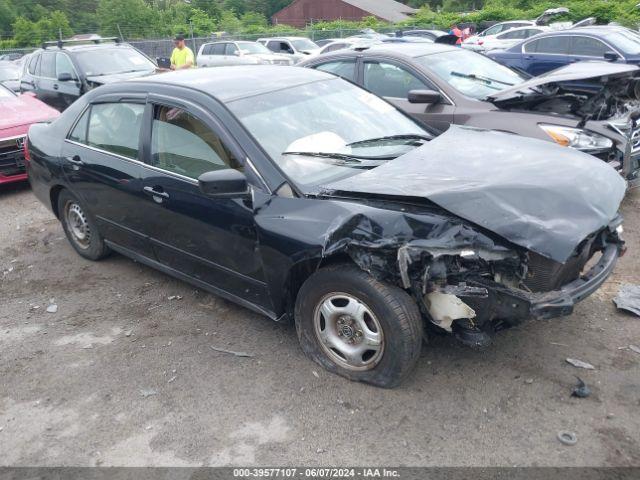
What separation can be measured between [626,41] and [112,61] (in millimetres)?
10744

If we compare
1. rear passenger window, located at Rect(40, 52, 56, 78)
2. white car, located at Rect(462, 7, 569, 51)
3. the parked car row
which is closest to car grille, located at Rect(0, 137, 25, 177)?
the parked car row

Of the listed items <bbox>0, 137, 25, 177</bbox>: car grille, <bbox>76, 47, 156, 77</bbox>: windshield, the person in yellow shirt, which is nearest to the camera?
<bbox>0, 137, 25, 177</bbox>: car grille

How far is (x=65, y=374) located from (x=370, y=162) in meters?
2.40

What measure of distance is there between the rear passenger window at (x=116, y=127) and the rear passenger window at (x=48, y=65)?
297 inches

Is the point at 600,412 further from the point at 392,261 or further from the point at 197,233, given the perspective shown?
the point at 197,233

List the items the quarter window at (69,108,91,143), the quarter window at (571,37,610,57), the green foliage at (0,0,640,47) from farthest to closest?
the green foliage at (0,0,640,47) → the quarter window at (571,37,610,57) → the quarter window at (69,108,91,143)

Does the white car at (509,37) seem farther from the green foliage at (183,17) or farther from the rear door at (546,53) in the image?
the rear door at (546,53)

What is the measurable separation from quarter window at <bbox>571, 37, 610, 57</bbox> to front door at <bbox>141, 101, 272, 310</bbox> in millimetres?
10779

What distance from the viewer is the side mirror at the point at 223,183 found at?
10.3 feet

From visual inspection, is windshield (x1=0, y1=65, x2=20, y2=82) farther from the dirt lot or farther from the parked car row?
the dirt lot

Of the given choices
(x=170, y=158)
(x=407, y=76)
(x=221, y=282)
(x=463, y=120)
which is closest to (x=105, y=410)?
(x=221, y=282)

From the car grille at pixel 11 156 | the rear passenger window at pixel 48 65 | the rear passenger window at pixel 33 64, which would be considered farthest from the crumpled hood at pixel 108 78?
the car grille at pixel 11 156

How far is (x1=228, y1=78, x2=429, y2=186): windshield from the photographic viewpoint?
3.42m

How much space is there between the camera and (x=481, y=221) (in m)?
2.71
